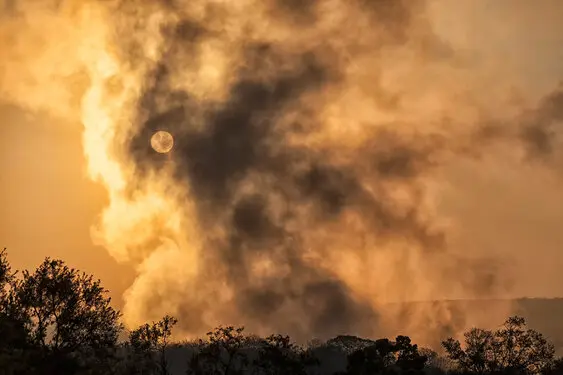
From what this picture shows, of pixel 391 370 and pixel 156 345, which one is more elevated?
pixel 156 345

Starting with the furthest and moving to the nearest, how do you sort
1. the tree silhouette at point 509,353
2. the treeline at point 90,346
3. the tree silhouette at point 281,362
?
1. the tree silhouette at point 509,353
2. the tree silhouette at point 281,362
3. the treeline at point 90,346

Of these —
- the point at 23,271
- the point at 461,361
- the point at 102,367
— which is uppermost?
the point at 23,271

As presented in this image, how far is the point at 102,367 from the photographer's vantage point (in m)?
63.5

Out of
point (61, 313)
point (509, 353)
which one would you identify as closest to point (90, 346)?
point (61, 313)

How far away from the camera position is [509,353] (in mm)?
Answer: 140125

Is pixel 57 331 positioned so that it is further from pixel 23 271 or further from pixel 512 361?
pixel 512 361

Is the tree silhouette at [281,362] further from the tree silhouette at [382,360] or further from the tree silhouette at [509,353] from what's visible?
the tree silhouette at [509,353]

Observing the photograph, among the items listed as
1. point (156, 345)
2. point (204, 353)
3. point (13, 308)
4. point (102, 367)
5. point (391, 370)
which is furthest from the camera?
point (156, 345)

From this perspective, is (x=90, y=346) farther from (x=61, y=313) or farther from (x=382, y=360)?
(x=382, y=360)

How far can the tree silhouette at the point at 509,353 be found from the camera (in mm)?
139125

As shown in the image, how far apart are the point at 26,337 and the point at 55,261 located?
11149mm

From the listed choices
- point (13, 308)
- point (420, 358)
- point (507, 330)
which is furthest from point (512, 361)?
point (13, 308)

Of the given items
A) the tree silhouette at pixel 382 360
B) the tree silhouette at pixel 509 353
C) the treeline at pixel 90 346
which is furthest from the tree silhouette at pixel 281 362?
the tree silhouette at pixel 509 353

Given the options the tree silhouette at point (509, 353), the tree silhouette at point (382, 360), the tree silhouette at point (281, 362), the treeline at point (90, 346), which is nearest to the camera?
the treeline at point (90, 346)
